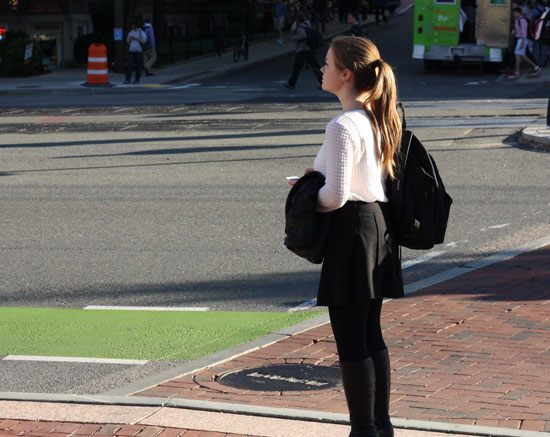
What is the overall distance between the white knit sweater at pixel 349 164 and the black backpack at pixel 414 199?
0.23ft

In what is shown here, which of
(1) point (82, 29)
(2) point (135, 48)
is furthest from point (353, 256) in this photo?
(1) point (82, 29)

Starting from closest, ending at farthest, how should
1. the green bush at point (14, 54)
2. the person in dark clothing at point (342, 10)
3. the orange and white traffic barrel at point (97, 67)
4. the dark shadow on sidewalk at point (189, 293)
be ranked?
1. the dark shadow on sidewalk at point (189, 293)
2. the orange and white traffic barrel at point (97, 67)
3. the green bush at point (14, 54)
4. the person in dark clothing at point (342, 10)

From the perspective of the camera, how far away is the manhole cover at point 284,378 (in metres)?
5.60

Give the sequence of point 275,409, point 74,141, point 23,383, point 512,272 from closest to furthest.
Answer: point 275,409 → point 23,383 → point 512,272 → point 74,141

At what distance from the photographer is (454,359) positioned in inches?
238

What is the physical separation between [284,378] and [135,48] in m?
25.1

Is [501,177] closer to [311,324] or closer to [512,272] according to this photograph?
[512,272]

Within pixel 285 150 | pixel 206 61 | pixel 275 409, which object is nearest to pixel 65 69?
pixel 206 61

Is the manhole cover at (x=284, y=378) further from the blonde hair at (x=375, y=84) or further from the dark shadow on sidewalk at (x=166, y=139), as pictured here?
the dark shadow on sidewalk at (x=166, y=139)

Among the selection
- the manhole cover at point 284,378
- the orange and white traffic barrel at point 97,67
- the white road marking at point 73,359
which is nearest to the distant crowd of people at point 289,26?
the orange and white traffic barrel at point 97,67

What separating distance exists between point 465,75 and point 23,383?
26.3 meters

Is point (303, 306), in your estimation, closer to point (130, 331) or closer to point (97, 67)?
point (130, 331)

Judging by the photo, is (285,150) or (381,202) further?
(285,150)

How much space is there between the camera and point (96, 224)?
10.9m
